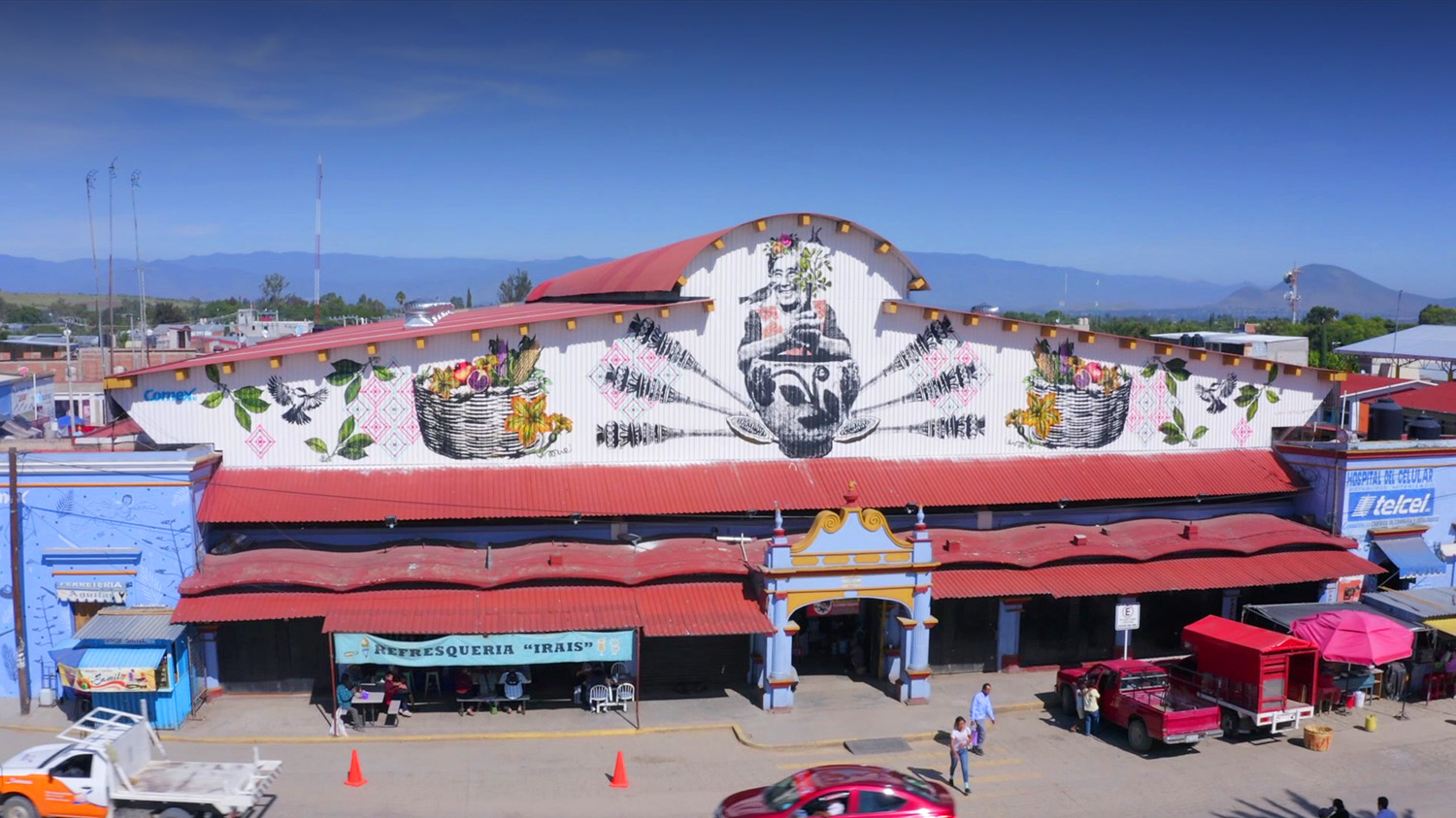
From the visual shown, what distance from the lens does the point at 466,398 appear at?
25.3 metres

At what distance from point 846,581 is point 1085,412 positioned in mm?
9776

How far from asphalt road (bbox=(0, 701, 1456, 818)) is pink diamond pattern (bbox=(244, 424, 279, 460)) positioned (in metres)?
6.69

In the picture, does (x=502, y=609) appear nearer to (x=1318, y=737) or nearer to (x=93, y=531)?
(x=93, y=531)

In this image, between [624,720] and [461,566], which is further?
[461,566]

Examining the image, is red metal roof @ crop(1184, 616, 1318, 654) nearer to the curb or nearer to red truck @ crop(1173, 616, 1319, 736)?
red truck @ crop(1173, 616, 1319, 736)

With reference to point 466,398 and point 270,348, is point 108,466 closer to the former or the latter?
point 270,348

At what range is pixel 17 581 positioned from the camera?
73.1ft

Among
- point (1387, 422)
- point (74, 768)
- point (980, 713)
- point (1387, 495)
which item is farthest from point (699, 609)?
point (1387, 422)

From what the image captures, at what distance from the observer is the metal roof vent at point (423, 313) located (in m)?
36.6

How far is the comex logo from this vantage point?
28.5 meters

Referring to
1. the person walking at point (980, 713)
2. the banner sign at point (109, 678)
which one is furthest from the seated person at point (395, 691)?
the person walking at point (980, 713)

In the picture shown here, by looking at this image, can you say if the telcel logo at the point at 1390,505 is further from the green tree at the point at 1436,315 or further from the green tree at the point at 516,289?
the green tree at the point at 1436,315

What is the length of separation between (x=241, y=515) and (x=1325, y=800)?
22406mm

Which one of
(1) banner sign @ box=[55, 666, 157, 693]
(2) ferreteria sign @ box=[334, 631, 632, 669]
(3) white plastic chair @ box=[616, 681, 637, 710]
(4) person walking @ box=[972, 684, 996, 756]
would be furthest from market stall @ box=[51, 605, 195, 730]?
(4) person walking @ box=[972, 684, 996, 756]
